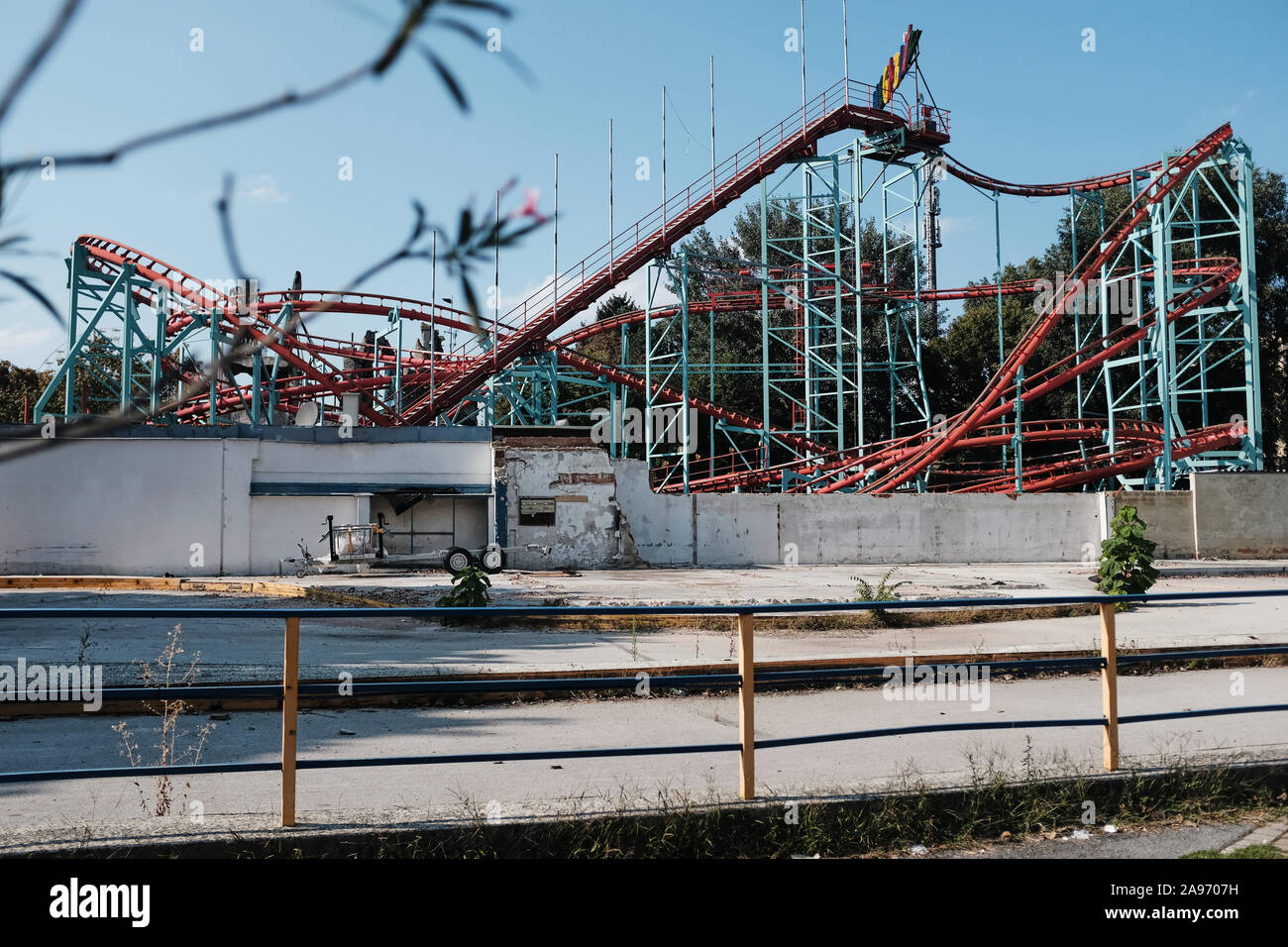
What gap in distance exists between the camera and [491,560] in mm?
23172

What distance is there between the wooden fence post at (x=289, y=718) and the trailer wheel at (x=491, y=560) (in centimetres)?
1769

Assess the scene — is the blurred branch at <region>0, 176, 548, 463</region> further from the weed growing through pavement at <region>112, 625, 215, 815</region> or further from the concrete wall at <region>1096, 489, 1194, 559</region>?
the concrete wall at <region>1096, 489, 1194, 559</region>

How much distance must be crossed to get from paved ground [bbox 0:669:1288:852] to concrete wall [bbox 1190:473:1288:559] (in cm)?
1774

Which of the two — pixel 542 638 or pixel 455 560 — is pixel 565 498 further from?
pixel 542 638

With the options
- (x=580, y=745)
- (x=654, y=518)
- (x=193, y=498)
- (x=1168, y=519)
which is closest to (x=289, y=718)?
(x=580, y=745)

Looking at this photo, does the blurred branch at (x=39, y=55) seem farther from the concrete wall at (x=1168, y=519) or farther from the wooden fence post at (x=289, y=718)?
the concrete wall at (x=1168, y=519)

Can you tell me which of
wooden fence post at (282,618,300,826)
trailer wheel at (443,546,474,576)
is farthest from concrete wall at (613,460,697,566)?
wooden fence post at (282,618,300,826)

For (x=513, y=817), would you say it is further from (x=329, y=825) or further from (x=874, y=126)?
(x=874, y=126)

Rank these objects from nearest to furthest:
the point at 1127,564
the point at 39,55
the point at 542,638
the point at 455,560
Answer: the point at 39,55, the point at 542,638, the point at 1127,564, the point at 455,560

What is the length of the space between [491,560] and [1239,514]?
18406 mm

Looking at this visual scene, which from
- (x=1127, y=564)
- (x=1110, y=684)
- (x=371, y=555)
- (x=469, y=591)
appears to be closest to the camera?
(x=1110, y=684)

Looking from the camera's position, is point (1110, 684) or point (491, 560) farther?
point (491, 560)
